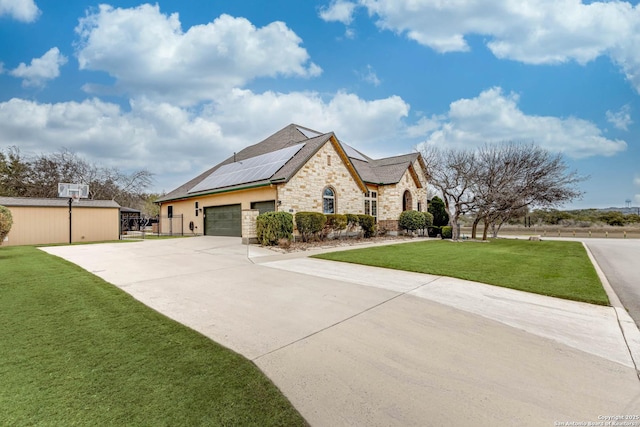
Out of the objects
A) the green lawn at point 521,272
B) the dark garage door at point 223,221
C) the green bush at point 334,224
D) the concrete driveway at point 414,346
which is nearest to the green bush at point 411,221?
the green bush at point 334,224

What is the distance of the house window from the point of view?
20719mm

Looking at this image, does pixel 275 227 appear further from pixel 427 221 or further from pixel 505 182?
pixel 505 182

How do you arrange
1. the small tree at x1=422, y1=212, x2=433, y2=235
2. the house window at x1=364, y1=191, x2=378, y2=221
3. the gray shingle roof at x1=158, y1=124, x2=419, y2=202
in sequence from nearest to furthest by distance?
the gray shingle roof at x1=158, y1=124, x2=419, y2=202 → the house window at x1=364, y1=191, x2=378, y2=221 → the small tree at x1=422, y1=212, x2=433, y2=235

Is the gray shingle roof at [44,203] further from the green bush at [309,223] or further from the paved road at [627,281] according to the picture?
the paved road at [627,281]

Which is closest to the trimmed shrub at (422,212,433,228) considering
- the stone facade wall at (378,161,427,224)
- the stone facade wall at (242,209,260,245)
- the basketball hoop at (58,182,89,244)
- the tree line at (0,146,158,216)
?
the stone facade wall at (378,161,427,224)

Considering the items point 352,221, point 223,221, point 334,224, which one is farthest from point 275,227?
point 223,221

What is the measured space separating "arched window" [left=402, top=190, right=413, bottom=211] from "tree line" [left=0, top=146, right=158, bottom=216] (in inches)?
1308

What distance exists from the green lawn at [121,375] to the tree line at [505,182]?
63.0 ft

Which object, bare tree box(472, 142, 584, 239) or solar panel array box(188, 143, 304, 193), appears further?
bare tree box(472, 142, 584, 239)

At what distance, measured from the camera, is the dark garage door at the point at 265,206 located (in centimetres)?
1563

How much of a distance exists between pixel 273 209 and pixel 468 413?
14.0 m

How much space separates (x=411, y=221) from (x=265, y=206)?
10.7 m

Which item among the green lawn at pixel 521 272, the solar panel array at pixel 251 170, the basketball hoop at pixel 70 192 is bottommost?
the green lawn at pixel 521 272

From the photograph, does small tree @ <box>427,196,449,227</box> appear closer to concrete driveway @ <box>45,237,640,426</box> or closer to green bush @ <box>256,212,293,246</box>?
green bush @ <box>256,212,293,246</box>
